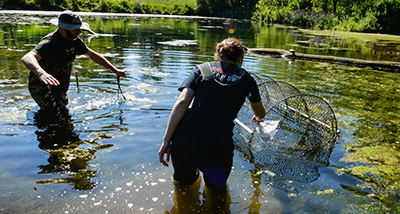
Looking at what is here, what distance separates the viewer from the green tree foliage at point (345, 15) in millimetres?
35438

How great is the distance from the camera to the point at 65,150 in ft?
16.0

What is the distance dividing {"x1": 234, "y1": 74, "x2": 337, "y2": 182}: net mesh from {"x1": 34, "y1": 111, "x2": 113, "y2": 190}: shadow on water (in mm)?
2485

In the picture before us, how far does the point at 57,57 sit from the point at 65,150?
1675 millimetres

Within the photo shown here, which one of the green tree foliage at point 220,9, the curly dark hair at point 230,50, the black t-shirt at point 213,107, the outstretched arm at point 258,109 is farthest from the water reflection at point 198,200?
the green tree foliage at point 220,9

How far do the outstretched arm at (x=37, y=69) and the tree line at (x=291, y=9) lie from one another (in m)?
40.2

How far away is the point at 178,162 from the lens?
3.15m

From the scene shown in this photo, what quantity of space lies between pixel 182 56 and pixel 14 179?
454 inches

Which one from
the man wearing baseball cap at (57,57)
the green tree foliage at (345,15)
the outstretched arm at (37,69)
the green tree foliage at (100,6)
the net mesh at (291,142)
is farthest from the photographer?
the green tree foliage at (100,6)

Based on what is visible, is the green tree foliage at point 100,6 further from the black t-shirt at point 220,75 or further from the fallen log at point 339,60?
the black t-shirt at point 220,75

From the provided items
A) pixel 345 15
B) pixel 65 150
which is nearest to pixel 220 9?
pixel 345 15

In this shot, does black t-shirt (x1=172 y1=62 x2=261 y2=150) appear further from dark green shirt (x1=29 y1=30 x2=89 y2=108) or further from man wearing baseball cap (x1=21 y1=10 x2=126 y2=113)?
dark green shirt (x1=29 y1=30 x2=89 y2=108)

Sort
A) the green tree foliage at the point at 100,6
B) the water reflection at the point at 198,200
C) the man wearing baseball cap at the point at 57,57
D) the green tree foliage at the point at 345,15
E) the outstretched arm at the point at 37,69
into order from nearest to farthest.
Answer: the water reflection at the point at 198,200 < the outstretched arm at the point at 37,69 < the man wearing baseball cap at the point at 57,57 < the green tree foliage at the point at 345,15 < the green tree foliage at the point at 100,6

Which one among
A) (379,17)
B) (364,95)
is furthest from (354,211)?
(379,17)

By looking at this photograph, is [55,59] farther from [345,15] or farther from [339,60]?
[345,15]
